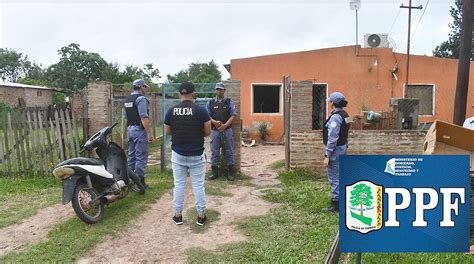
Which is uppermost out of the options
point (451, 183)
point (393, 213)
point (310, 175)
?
point (451, 183)

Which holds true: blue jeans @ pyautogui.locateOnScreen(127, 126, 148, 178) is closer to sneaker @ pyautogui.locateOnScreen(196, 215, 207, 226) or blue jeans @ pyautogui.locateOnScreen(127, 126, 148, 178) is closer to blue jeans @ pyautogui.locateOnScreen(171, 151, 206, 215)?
blue jeans @ pyautogui.locateOnScreen(171, 151, 206, 215)

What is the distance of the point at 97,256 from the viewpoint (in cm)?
382

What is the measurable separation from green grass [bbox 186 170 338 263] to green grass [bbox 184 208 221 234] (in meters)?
0.41

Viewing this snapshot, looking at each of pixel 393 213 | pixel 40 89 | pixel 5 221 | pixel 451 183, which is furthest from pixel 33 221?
pixel 40 89

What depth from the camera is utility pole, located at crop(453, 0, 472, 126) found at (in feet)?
19.5

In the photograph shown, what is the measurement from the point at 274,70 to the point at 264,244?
10.2 m

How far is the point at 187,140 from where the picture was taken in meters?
4.50

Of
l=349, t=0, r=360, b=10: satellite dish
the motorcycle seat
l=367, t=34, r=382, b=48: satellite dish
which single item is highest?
l=349, t=0, r=360, b=10: satellite dish

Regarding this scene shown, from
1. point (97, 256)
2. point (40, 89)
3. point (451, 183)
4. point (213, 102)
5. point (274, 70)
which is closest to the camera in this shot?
point (451, 183)

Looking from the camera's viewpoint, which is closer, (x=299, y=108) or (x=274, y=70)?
(x=299, y=108)

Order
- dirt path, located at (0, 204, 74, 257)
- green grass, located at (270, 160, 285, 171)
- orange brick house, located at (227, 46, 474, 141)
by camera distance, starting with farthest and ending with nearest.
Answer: orange brick house, located at (227, 46, 474, 141) < green grass, located at (270, 160, 285, 171) < dirt path, located at (0, 204, 74, 257)

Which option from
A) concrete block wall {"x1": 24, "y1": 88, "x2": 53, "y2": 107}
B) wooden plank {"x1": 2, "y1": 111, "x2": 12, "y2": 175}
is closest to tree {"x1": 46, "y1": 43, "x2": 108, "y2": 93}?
concrete block wall {"x1": 24, "y1": 88, "x2": 53, "y2": 107}

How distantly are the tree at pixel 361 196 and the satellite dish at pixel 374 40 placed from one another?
12178mm

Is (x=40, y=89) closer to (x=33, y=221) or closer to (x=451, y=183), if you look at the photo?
(x=33, y=221)
